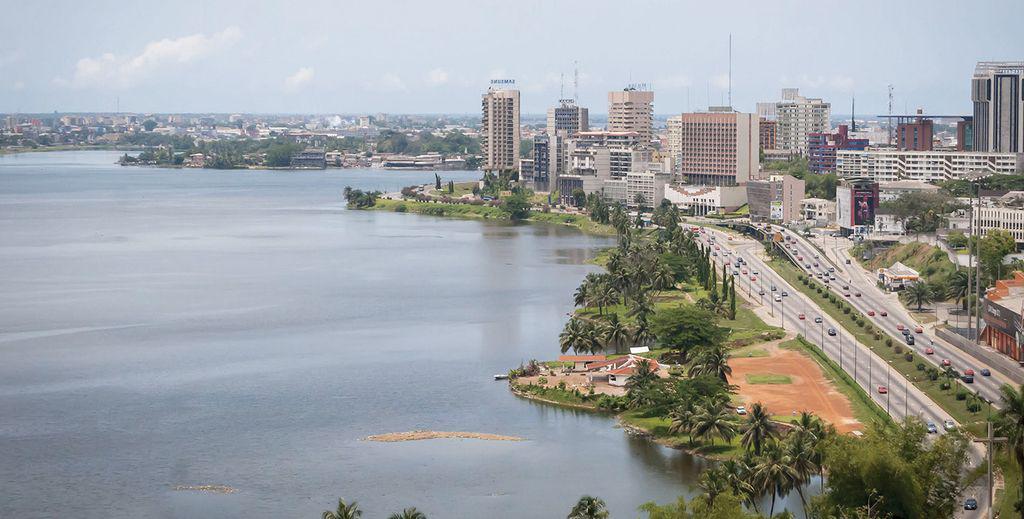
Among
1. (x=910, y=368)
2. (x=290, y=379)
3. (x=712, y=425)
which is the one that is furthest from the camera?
(x=290, y=379)

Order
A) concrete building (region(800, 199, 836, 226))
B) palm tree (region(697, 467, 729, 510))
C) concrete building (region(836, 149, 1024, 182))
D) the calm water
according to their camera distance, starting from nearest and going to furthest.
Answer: palm tree (region(697, 467, 729, 510)) → the calm water → concrete building (region(800, 199, 836, 226)) → concrete building (region(836, 149, 1024, 182))

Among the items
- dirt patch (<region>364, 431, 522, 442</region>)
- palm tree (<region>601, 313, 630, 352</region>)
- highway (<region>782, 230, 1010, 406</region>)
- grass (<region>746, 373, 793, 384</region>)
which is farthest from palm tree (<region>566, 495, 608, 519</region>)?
palm tree (<region>601, 313, 630, 352</region>)

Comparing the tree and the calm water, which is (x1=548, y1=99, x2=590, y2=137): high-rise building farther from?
the tree

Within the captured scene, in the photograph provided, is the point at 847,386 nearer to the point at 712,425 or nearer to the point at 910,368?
the point at 910,368

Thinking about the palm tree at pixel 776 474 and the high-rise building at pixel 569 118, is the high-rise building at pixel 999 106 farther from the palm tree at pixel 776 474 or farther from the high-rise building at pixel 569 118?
the palm tree at pixel 776 474

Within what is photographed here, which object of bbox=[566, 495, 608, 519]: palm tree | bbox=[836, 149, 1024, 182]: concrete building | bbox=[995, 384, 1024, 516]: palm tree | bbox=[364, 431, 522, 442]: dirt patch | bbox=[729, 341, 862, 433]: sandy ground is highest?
bbox=[836, 149, 1024, 182]: concrete building

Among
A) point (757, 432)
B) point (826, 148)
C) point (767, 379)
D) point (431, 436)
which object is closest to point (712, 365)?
point (767, 379)

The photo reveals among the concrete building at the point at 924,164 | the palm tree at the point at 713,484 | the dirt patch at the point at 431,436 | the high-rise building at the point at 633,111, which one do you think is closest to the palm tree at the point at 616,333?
the dirt patch at the point at 431,436
